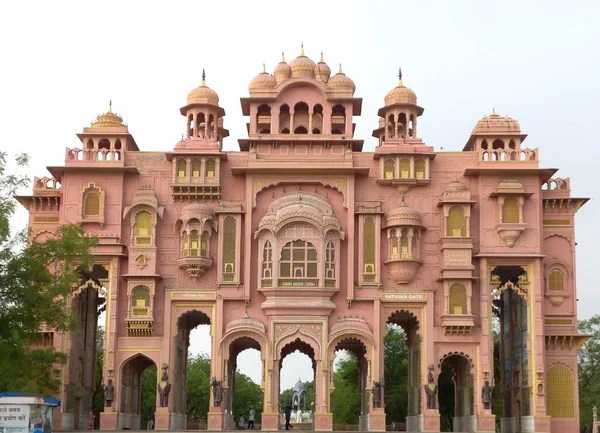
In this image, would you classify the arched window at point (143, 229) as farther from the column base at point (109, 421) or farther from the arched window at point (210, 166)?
the column base at point (109, 421)

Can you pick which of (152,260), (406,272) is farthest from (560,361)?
(152,260)

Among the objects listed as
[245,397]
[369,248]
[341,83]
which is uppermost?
[341,83]

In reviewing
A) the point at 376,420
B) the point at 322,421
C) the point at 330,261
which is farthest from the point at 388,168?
the point at 322,421

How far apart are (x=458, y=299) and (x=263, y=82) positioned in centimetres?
1084

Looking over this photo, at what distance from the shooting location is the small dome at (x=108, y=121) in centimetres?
3616

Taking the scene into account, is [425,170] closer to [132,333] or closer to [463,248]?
[463,248]

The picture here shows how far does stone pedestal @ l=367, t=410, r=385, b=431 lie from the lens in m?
33.5

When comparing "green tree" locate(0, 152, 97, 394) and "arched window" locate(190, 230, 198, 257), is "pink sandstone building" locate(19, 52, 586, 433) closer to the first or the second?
"arched window" locate(190, 230, 198, 257)

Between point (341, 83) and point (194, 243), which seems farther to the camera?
point (341, 83)

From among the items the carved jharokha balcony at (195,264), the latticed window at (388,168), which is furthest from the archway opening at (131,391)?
the latticed window at (388,168)

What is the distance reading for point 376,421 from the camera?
33.6 m

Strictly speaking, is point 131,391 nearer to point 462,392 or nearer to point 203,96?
point 203,96

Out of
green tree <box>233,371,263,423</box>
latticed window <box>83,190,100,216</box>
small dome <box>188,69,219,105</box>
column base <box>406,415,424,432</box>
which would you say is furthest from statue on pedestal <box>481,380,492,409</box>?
green tree <box>233,371,263,423</box>

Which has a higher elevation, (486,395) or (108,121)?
(108,121)
